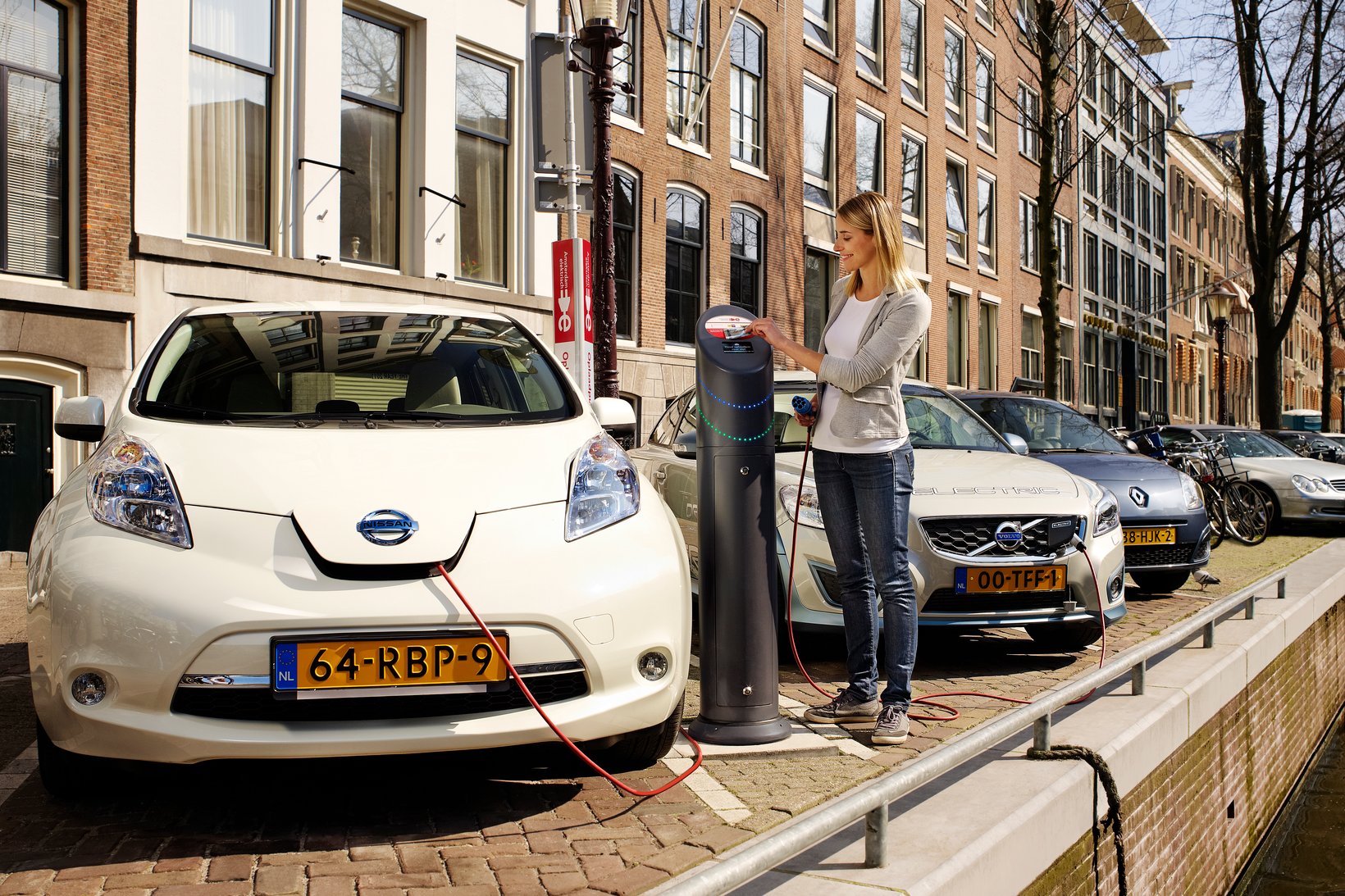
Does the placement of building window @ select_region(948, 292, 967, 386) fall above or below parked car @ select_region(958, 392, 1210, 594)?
above

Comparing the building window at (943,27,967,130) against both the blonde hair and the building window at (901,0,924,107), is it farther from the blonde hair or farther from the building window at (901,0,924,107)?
the blonde hair

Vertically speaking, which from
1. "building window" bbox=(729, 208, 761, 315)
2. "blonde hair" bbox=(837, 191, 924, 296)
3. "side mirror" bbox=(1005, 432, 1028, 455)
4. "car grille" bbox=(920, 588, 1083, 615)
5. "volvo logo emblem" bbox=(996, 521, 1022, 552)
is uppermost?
"building window" bbox=(729, 208, 761, 315)

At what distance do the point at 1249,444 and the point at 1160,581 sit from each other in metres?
9.00

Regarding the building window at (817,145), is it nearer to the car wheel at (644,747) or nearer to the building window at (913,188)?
the building window at (913,188)

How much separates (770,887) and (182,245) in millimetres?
11291

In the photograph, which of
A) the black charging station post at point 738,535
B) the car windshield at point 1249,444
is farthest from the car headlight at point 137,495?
the car windshield at point 1249,444

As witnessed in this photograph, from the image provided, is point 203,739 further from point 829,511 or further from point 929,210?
point 929,210

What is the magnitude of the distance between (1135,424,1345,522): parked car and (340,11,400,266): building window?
950 cm

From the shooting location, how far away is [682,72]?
1939 centimetres

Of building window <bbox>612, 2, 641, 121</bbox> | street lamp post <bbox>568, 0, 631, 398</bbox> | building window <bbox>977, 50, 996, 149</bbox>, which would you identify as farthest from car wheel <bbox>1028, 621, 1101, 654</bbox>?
building window <bbox>977, 50, 996, 149</bbox>

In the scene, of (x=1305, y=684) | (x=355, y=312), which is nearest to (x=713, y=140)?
(x=1305, y=684)

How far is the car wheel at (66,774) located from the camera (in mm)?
3324

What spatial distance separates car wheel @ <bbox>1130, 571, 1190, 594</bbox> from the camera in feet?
28.7

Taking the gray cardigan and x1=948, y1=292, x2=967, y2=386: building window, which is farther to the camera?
x1=948, y1=292, x2=967, y2=386: building window
